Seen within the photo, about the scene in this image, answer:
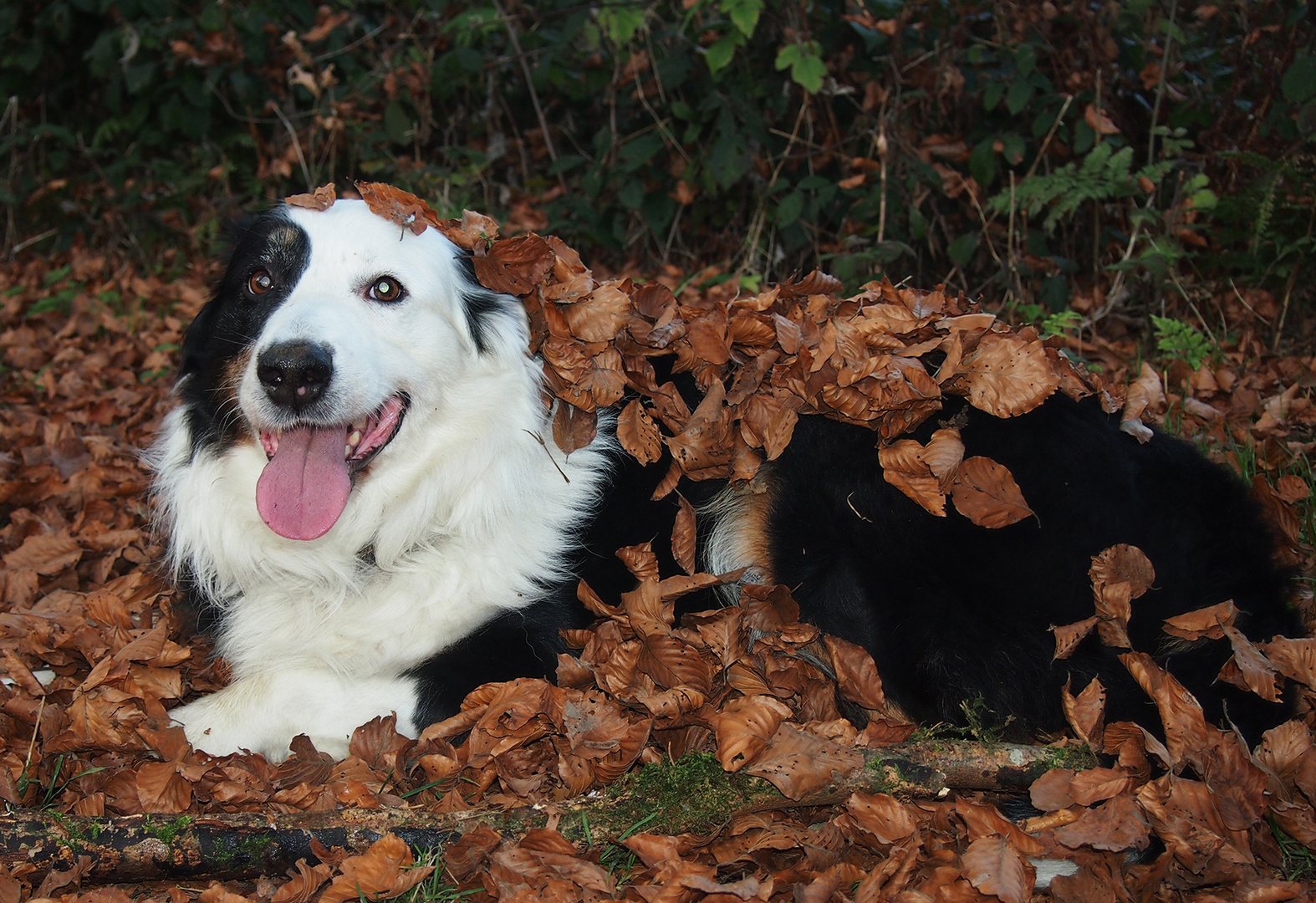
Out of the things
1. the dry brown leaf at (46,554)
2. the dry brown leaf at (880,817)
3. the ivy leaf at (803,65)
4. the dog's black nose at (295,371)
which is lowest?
the dry brown leaf at (46,554)

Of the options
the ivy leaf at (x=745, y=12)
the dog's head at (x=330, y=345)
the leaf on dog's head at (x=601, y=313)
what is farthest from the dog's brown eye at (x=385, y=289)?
the ivy leaf at (x=745, y=12)

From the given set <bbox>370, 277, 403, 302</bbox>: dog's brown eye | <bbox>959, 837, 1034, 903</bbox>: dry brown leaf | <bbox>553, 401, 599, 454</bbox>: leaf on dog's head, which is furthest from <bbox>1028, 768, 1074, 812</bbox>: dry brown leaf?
<bbox>370, 277, 403, 302</bbox>: dog's brown eye

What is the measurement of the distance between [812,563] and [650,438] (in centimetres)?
56

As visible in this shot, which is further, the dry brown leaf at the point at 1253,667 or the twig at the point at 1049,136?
the twig at the point at 1049,136

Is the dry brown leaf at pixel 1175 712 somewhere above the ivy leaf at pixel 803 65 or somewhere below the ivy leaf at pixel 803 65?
below

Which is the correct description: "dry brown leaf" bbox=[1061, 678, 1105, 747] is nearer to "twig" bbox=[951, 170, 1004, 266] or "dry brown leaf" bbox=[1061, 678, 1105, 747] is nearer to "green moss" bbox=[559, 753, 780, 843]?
"green moss" bbox=[559, 753, 780, 843]

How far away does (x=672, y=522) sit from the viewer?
119 inches

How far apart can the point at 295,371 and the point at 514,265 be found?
28.0 inches

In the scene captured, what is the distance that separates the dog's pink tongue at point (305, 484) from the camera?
274 cm

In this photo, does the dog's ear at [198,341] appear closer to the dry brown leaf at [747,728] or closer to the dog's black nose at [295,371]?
the dog's black nose at [295,371]

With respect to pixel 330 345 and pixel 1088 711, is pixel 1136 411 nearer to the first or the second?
pixel 1088 711

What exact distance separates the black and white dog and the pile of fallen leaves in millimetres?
Result: 82

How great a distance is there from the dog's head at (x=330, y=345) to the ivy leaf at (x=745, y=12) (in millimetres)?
2344

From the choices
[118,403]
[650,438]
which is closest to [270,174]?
[118,403]
